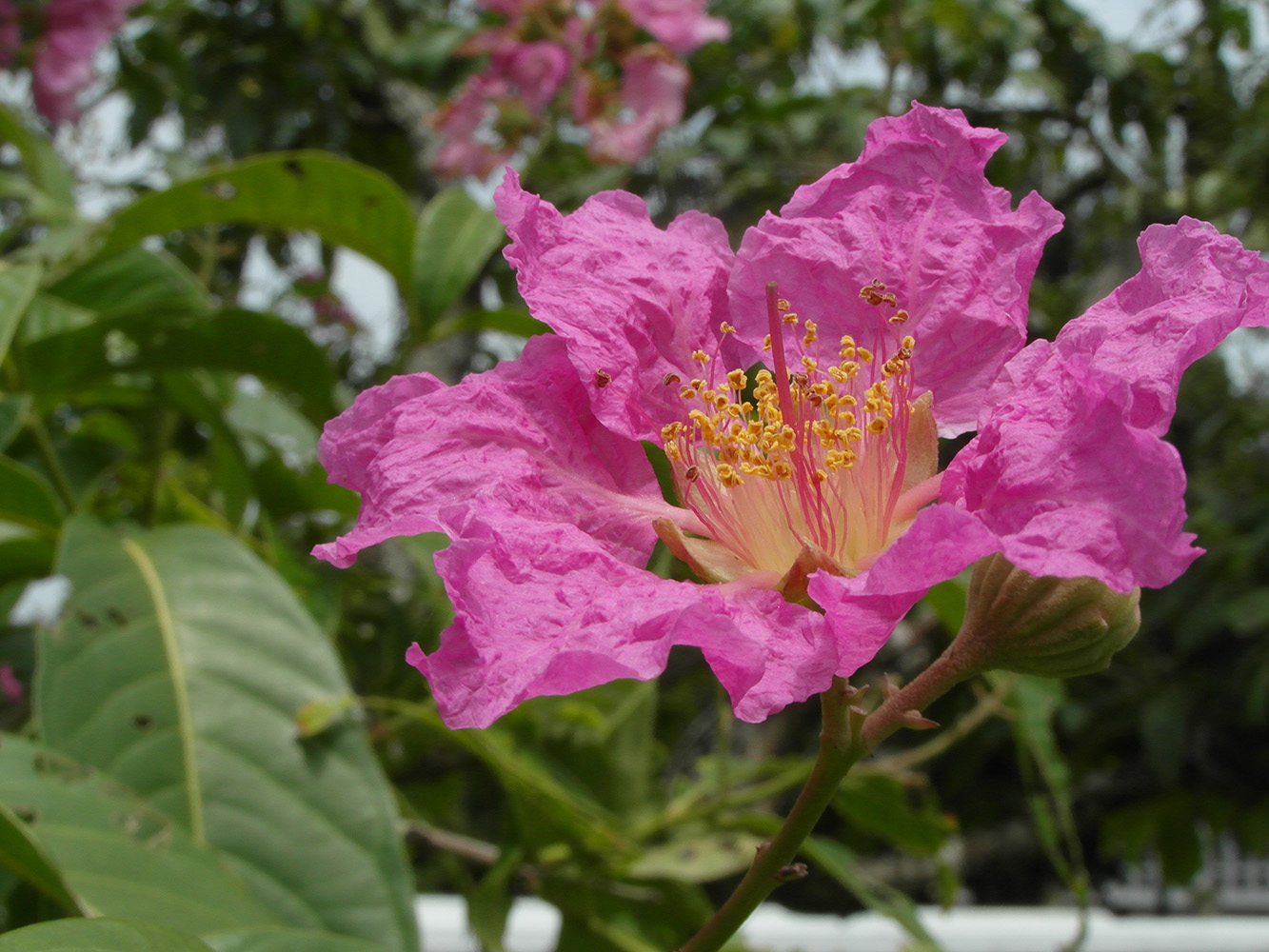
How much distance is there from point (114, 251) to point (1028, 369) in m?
0.89

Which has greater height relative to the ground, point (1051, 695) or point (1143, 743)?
point (1051, 695)

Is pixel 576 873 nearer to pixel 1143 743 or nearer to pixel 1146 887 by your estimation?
pixel 1143 743

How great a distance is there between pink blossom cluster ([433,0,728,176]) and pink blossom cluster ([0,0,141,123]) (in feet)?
2.25

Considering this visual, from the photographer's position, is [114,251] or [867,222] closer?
[867,222]

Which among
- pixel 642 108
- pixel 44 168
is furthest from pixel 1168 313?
pixel 642 108

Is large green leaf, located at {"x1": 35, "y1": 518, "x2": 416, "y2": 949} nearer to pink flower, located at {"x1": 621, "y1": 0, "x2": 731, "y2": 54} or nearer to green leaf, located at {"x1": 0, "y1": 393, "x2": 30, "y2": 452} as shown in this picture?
green leaf, located at {"x1": 0, "y1": 393, "x2": 30, "y2": 452}

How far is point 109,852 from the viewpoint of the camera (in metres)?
0.62

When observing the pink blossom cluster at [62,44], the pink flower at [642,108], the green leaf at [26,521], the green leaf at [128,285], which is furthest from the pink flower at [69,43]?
the green leaf at [26,521]

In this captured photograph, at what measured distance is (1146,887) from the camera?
3.76 meters

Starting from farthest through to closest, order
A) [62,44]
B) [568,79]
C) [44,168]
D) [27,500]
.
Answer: [62,44] < [568,79] < [44,168] < [27,500]

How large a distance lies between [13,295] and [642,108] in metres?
1.50

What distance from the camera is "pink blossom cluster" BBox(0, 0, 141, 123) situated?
2.14m

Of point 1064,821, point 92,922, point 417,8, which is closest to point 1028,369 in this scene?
point 92,922

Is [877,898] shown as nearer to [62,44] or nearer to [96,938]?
[96,938]
